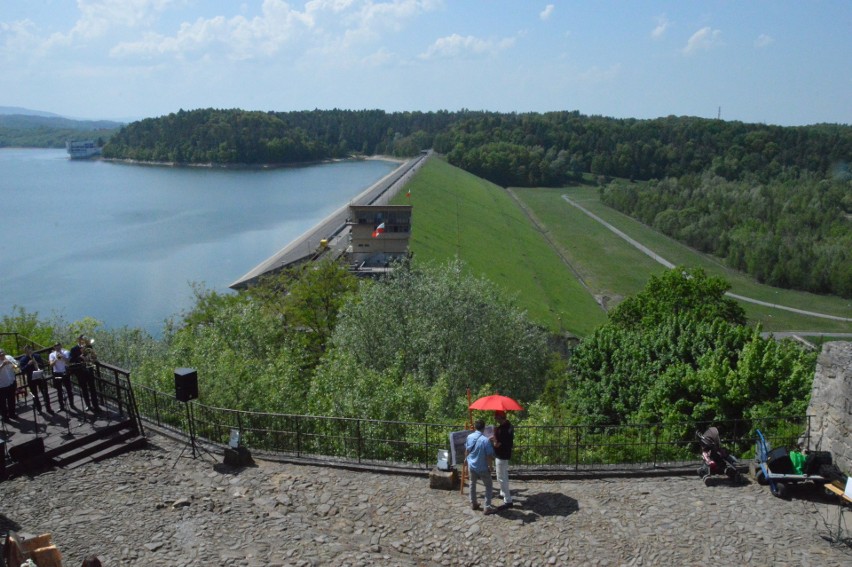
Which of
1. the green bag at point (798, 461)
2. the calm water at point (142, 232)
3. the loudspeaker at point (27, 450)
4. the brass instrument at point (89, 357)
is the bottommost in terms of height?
the calm water at point (142, 232)

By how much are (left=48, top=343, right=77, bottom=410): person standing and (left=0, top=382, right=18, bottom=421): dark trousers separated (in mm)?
733

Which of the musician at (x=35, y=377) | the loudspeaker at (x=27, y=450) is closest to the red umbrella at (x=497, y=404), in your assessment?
the loudspeaker at (x=27, y=450)

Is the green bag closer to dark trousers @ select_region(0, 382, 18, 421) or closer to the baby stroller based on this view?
the baby stroller

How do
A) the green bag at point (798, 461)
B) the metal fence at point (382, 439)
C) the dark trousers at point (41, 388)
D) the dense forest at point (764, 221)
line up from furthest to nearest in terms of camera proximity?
the dense forest at point (764, 221) → the dark trousers at point (41, 388) → the metal fence at point (382, 439) → the green bag at point (798, 461)

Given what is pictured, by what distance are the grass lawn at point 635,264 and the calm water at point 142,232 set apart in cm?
3708

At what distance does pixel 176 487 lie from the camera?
11.1 metres

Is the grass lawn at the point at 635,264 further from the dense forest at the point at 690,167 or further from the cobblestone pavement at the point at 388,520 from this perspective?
the cobblestone pavement at the point at 388,520

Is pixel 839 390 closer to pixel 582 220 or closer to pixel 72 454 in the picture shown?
pixel 72 454

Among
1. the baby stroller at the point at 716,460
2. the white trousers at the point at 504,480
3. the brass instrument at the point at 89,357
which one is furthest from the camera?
the brass instrument at the point at 89,357

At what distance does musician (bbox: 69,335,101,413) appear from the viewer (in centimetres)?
1293

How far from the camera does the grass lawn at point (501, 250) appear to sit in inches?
2110

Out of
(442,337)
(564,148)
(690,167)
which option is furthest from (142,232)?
(690,167)

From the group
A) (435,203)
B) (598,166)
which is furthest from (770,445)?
(598,166)

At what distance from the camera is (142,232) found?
88.1 m
